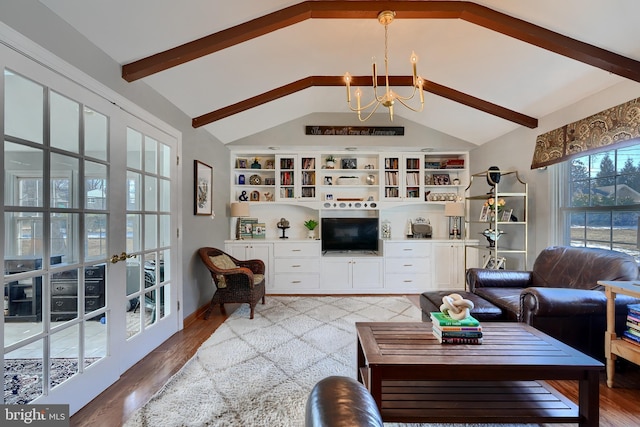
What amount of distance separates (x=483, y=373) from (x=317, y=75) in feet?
10.3

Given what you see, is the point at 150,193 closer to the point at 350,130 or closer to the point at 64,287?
the point at 64,287

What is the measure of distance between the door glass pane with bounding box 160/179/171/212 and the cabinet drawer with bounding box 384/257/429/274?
9.92 feet

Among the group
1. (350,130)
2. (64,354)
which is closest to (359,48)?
(350,130)

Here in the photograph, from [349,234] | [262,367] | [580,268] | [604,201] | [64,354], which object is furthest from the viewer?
[349,234]

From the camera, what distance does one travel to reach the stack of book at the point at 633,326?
5.99 ft

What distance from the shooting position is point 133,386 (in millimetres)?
1931

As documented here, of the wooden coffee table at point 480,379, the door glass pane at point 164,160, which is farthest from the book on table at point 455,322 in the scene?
the door glass pane at point 164,160

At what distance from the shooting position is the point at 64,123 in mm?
1633

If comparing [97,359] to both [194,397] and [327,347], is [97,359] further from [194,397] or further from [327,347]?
[327,347]

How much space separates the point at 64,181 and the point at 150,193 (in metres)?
0.83

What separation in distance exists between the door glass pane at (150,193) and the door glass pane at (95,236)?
1.58 feet

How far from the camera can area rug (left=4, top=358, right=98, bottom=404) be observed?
4.47ft

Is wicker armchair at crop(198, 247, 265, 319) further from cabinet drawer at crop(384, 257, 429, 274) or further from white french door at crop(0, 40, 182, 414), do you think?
cabinet drawer at crop(384, 257, 429, 274)

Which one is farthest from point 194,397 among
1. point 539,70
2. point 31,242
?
point 539,70
